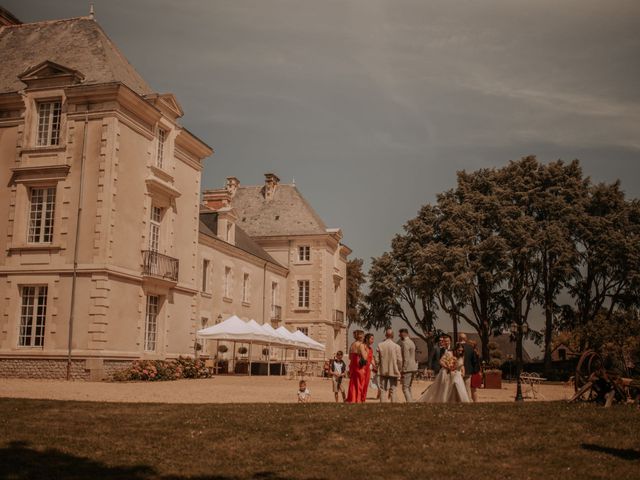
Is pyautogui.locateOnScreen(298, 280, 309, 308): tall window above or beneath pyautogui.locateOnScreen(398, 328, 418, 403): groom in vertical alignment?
above

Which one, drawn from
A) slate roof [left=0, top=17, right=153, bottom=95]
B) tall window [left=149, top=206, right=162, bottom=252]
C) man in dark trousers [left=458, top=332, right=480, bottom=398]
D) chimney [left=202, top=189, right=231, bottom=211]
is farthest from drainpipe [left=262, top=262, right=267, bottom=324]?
man in dark trousers [left=458, top=332, right=480, bottom=398]

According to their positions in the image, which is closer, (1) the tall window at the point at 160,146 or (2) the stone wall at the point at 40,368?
(2) the stone wall at the point at 40,368

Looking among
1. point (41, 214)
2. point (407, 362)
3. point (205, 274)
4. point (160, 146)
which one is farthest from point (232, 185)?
point (407, 362)

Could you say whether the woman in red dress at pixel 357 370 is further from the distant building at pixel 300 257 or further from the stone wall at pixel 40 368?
the distant building at pixel 300 257

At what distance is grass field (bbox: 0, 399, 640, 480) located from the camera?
838 centimetres

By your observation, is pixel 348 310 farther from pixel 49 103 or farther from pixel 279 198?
pixel 49 103

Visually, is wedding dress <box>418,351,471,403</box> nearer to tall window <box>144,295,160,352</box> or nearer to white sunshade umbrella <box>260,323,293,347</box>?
tall window <box>144,295,160,352</box>

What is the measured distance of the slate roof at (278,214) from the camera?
50.3 metres

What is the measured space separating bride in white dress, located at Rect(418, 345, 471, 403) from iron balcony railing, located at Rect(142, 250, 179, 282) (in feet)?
44.0

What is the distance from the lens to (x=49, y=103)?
24.0 m

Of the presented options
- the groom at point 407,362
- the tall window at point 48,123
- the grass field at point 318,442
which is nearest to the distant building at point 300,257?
the tall window at point 48,123

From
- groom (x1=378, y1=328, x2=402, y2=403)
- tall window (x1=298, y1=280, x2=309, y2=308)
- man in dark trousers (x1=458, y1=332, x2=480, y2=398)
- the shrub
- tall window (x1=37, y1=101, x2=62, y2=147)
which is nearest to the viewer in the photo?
man in dark trousers (x1=458, y1=332, x2=480, y2=398)

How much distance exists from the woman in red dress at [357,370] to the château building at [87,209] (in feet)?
33.0

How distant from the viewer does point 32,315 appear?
22594 mm
